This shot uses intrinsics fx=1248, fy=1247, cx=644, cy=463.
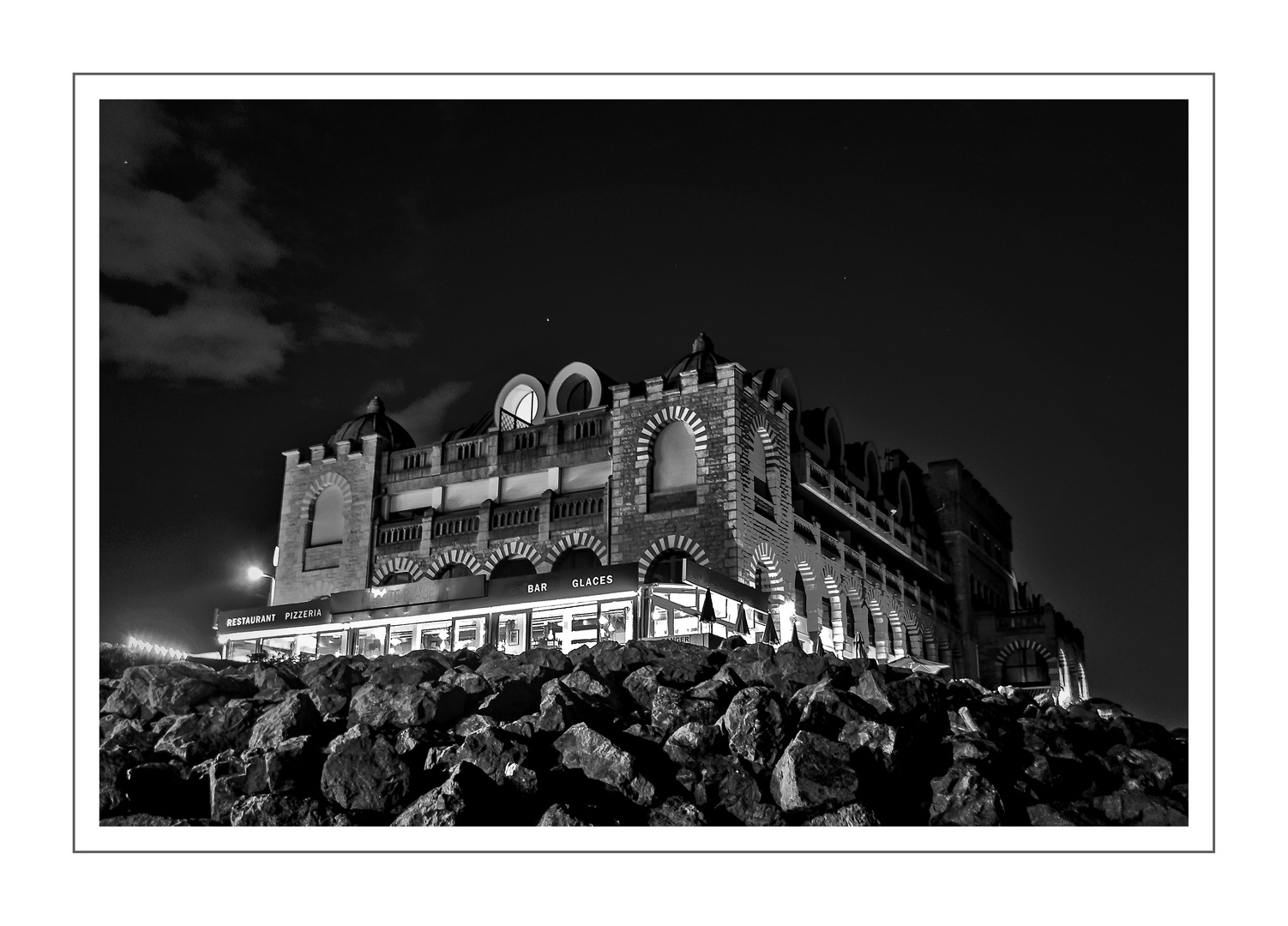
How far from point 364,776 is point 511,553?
26.5 m

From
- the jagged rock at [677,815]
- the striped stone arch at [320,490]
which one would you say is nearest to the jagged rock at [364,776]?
the jagged rock at [677,815]

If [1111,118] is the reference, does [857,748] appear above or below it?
below

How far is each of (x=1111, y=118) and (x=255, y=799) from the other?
14079mm

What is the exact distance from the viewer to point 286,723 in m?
17.6

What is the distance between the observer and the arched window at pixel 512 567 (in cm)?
4233

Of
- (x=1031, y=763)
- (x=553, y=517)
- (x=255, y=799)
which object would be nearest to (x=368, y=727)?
(x=255, y=799)

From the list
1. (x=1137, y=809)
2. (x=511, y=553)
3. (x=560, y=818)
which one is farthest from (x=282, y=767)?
(x=511, y=553)

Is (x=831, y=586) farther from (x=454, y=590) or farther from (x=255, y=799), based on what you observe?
(x=255, y=799)

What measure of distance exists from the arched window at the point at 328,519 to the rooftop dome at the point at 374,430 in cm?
182

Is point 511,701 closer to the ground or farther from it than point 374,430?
closer to the ground

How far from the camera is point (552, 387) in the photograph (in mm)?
44906

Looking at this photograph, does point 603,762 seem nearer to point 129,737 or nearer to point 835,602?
point 129,737

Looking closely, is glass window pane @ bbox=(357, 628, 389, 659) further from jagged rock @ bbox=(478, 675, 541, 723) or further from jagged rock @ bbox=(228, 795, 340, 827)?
jagged rock @ bbox=(228, 795, 340, 827)

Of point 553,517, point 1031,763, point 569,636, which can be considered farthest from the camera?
point 553,517
